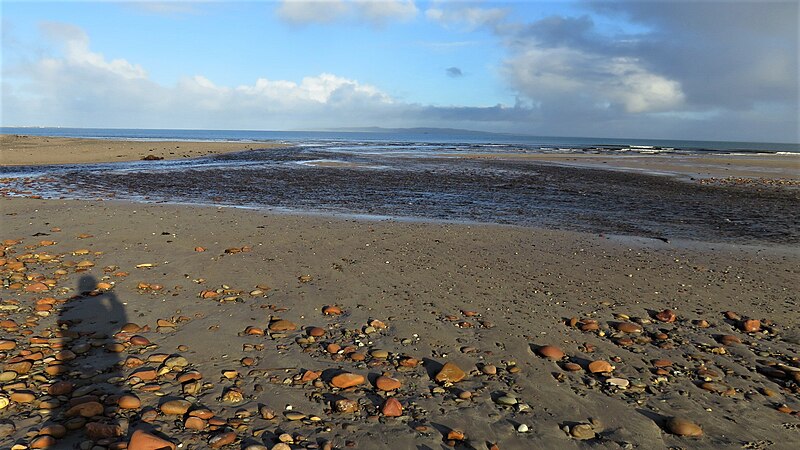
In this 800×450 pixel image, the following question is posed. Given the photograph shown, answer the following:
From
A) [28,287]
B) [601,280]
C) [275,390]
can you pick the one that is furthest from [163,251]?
[601,280]

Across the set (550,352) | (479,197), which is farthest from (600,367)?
(479,197)

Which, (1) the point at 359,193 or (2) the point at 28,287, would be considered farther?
(1) the point at 359,193

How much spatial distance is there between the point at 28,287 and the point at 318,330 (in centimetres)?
419

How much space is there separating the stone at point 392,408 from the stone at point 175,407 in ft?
5.18

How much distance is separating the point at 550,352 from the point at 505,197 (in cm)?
1393

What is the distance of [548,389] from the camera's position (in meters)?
4.45

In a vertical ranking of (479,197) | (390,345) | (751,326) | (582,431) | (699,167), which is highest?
(699,167)

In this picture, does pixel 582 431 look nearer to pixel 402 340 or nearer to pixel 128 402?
pixel 402 340

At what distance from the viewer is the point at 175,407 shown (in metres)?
3.83

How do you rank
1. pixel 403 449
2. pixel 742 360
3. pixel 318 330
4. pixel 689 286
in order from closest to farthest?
1. pixel 403 449
2. pixel 742 360
3. pixel 318 330
4. pixel 689 286

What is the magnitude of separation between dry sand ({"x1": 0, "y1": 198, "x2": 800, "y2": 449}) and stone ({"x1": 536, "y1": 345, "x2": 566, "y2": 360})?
2.7 inches

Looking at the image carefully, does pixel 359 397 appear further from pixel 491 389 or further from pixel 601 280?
pixel 601 280

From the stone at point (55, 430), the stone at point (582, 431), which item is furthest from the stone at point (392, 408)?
the stone at point (55, 430)

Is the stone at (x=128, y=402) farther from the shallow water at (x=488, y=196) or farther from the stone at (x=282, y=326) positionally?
the shallow water at (x=488, y=196)
